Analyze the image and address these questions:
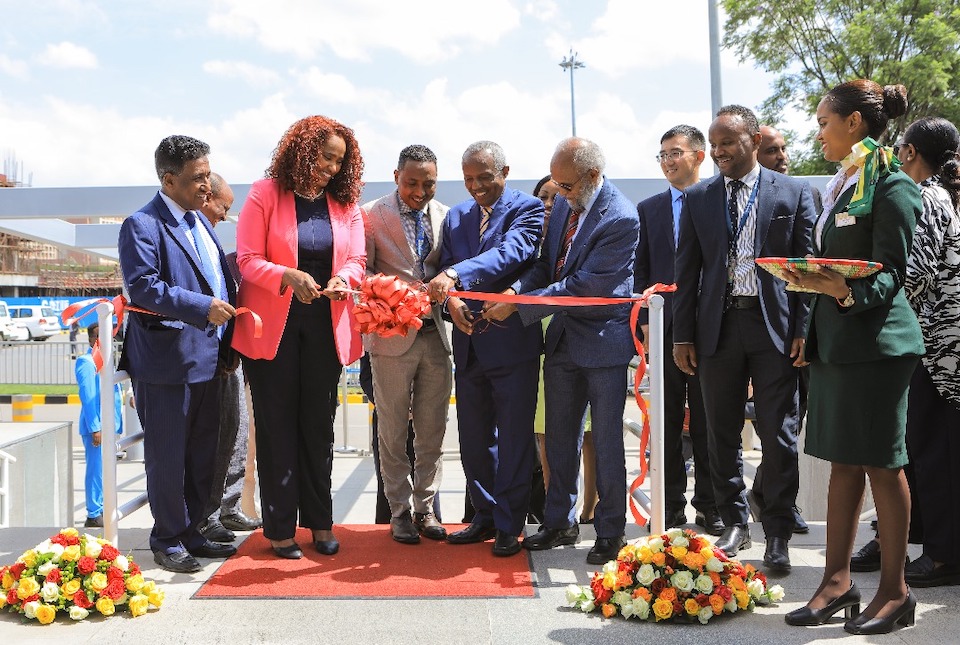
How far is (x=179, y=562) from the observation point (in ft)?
14.2

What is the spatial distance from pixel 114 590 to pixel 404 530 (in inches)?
60.0

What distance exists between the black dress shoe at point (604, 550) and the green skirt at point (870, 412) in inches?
50.5

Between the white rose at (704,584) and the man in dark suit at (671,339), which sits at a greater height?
the man in dark suit at (671,339)

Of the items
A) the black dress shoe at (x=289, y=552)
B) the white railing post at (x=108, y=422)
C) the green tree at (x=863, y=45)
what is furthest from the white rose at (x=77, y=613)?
the green tree at (x=863, y=45)

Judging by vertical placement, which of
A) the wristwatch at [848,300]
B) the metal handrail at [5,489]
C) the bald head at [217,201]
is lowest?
the metal handrail at [5,489]

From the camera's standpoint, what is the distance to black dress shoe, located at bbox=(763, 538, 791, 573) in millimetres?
4246

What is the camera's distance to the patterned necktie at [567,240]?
15.4ft

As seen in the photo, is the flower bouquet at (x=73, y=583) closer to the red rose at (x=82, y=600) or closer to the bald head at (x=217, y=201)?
the red rose at (x=82, y=600)

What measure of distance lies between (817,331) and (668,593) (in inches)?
46.9

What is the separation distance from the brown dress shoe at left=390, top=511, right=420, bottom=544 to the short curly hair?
5.46 feet

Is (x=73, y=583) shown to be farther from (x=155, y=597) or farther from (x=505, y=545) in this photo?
(x=505, y=545)

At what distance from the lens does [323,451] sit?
15.3 feet

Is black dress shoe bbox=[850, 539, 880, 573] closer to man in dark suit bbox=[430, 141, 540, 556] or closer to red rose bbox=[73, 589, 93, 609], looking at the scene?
man in dark suit bbox=[430, 141, 540, 556]

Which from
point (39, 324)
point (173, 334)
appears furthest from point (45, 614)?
point (39, 324)
